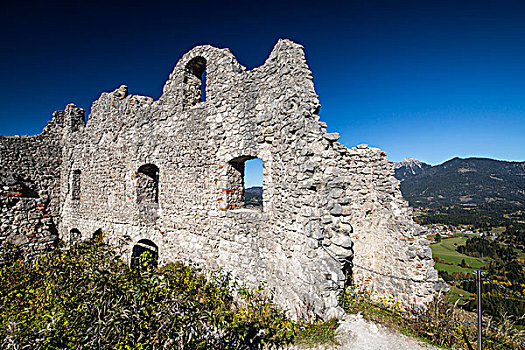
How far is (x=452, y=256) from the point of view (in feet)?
76.2

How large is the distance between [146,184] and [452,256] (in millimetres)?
25363

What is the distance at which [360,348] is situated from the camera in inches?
158

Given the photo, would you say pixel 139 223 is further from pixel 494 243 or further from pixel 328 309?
pixel 494 243

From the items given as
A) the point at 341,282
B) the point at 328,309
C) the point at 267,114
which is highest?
the point at 267,114

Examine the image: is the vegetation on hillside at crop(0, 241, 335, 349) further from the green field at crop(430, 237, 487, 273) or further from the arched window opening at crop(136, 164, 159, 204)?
the green field at crop(430, 237, 487, 273)

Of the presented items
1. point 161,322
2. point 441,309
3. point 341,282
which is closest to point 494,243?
point 441,309

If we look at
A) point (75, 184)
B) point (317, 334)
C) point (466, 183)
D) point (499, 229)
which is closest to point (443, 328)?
point (317, 334)

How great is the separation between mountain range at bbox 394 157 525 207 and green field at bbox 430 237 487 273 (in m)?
44.2

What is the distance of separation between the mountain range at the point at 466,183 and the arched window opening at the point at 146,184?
73.0 meters

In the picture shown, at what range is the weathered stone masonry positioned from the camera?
509cm

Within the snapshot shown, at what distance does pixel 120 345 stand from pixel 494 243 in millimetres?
41501

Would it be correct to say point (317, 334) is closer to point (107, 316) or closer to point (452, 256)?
point (107, 316)

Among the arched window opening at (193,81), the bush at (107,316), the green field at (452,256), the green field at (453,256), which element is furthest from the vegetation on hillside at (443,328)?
the green field at (452,256)

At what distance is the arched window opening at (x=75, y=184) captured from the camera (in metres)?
11.7
